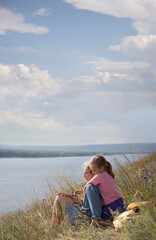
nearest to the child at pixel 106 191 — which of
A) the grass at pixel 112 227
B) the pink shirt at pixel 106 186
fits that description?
the pink shirt at pixel 106 186

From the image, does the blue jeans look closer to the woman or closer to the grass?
the woman

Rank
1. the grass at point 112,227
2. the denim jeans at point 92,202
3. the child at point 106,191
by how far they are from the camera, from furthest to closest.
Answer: the child at point 106,191 < the denim jeans at point 92,202 < the grass at point 112,227

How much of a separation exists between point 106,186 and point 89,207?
368 mm

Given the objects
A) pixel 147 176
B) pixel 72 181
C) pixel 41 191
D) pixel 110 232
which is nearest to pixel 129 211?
pixel 110 232

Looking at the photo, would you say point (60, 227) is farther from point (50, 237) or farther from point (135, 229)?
point (135, 229)

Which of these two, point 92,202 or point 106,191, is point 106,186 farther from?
point 92,202

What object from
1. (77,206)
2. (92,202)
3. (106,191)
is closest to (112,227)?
(92,202)

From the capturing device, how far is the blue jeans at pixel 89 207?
14.1 feet

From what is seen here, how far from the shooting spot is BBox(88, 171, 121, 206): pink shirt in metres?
4.46

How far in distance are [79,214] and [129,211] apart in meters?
1.03

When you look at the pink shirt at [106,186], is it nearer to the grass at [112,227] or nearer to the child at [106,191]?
the child at [106,191]

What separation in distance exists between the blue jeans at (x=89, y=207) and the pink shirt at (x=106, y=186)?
64 mm

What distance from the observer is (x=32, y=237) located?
4340 mm

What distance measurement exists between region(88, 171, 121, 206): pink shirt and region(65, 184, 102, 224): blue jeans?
64mm
